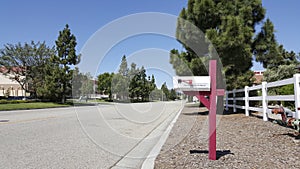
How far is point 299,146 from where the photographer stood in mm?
5727

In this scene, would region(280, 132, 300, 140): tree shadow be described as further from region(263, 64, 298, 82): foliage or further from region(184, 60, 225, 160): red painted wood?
region(263, 64, 298, 82): foliage

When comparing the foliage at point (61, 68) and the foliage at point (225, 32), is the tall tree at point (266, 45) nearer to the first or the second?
the foliage at point (225, 32)

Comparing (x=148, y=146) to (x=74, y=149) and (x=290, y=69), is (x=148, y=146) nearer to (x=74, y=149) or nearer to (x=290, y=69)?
(x=74, y=149)

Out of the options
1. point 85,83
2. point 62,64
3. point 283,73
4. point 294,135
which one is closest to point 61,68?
point 62,64

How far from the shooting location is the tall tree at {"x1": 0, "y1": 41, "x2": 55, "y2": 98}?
141 ft

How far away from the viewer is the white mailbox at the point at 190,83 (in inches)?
183

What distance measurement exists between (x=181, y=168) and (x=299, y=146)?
2.95 m

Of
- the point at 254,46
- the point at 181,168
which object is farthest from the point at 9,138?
the point at 254,46

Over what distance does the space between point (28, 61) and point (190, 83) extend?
4450 centimetres

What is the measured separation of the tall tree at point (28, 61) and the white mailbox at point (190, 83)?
41.8 meters

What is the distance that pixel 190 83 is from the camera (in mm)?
4660

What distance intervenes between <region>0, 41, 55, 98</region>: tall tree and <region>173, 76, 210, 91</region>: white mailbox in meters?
41.8

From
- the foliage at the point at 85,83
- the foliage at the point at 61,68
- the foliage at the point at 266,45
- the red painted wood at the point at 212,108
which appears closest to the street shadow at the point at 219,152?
the red painted wood at the point at 212,108

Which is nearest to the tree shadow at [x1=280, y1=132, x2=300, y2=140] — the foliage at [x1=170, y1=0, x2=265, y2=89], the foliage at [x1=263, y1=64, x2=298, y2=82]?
the foliage at [x1=170, y1=0, x2=265, y2=89]
